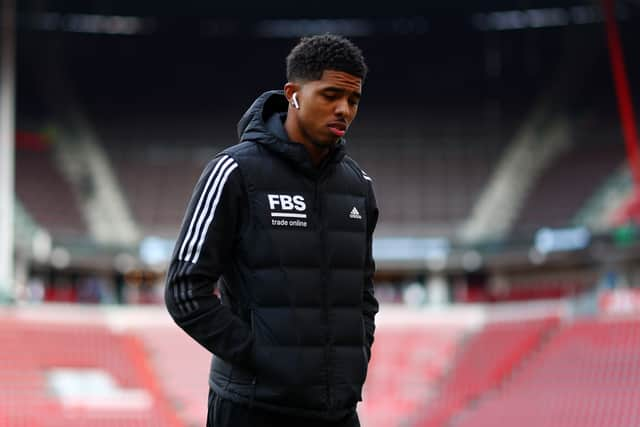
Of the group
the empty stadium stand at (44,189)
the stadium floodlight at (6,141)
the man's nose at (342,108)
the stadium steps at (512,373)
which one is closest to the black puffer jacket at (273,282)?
the man's nose at (342,108)

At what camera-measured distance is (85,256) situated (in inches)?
973

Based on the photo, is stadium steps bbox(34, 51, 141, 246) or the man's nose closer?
the man's nose

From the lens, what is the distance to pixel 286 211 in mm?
2336

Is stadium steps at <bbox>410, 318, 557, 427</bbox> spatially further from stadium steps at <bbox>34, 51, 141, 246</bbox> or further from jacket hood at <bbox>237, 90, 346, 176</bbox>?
jacket hood at <bbox>237, 90, 346, 176</bbox>

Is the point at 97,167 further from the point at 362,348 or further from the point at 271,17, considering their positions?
the point at 362,348

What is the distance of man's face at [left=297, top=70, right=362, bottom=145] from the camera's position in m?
2.33

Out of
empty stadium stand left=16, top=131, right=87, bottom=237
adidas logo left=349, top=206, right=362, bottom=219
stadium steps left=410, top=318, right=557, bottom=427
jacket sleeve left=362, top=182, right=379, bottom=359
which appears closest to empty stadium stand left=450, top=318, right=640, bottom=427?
stadium steps left=410, top=318, right=557, bottom=427

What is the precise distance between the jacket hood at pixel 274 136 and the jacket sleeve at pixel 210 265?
114 mm

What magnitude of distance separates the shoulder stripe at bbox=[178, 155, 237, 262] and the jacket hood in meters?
0.13

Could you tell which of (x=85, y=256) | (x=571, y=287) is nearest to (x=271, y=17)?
(x=85, y=256)

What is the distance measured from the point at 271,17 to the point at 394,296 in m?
8.85

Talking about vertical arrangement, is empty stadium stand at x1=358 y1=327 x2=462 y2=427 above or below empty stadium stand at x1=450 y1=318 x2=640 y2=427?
below

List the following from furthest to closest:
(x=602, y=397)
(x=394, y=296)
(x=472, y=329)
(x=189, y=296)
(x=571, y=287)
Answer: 1. (x=394, y=296)
2. (x=571, y=287)
3. (x=472, y=329)
4. (x=602, y=397)
5. (x=189, y=296)

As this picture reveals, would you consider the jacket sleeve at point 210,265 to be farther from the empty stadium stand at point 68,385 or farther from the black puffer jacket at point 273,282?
the empty stadium stand at point 68,385
